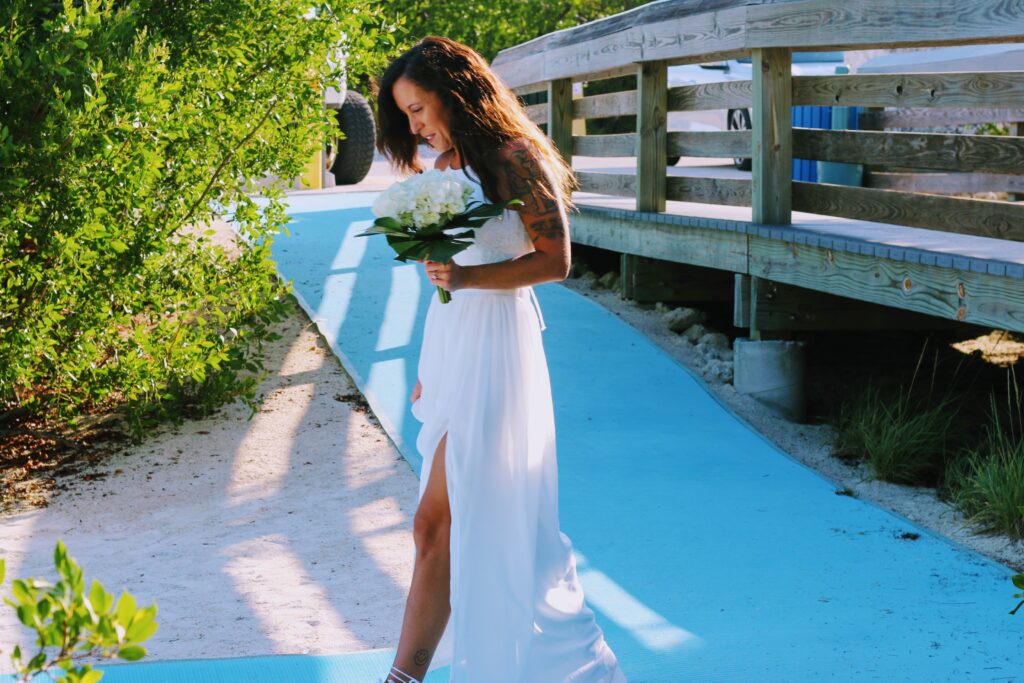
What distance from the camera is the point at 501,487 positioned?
132 inches

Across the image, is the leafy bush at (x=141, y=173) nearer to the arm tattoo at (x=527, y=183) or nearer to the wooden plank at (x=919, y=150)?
the wooden plank at (x=919, y=150)

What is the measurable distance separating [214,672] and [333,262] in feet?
19.7

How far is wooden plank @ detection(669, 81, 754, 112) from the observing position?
7.39 metres

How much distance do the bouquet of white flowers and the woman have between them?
0.08 meters

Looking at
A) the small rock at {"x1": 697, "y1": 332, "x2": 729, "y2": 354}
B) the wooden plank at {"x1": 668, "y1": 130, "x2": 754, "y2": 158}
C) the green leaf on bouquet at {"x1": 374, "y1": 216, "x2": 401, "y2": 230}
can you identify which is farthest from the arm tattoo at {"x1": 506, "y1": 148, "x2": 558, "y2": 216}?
the small rock at {"x1": 697, "y1": 332, "x2": 729, "y2": 354}

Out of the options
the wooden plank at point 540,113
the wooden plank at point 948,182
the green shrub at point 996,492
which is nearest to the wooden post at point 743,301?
the green shrub at point 996,492

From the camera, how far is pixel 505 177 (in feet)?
11.0

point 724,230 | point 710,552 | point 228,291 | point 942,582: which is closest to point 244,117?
point 228,291

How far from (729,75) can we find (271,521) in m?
13.0

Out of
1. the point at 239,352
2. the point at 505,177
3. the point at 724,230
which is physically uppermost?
the point at 505,177

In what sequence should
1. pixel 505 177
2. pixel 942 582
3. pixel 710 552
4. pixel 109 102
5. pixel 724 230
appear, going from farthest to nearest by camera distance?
pixel 724 230 → pixel 109 102 → pixel 710 552 → pixel 942 582 → pixel 505 177

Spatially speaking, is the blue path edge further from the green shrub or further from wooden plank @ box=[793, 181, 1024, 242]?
wooden plank @ box=[793, 181, 1024, 242]

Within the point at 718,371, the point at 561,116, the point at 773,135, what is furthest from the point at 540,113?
the point at 773,135

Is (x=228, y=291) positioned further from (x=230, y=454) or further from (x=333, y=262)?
(x=333, y=262)
